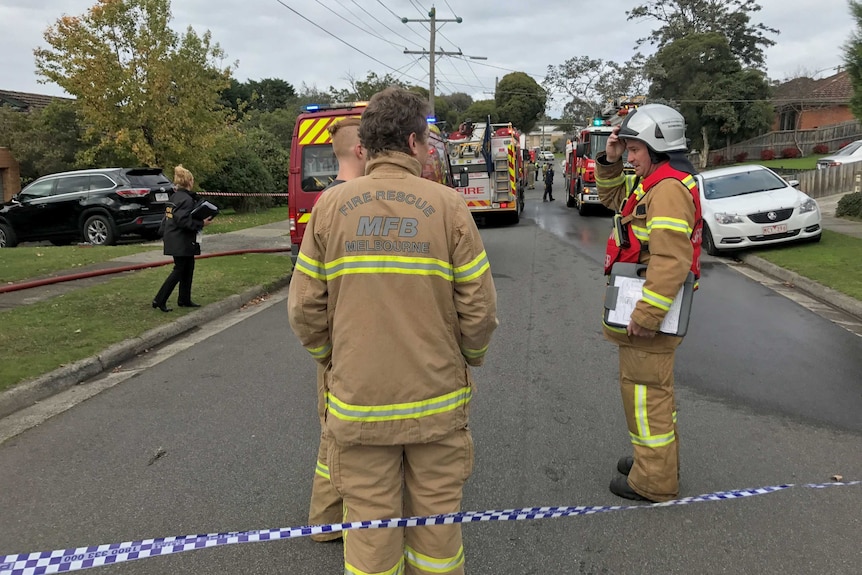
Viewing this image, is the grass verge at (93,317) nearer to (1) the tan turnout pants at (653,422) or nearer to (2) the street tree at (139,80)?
(1) the tan turnout pants at (653,422)

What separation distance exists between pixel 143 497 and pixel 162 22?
55.7ft

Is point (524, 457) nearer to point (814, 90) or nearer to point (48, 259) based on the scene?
point (48, 259)

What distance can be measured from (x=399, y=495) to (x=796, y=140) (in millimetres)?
48682

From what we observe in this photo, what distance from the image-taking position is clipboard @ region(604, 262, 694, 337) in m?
3.31

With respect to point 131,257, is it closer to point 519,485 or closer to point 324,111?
point 324,111

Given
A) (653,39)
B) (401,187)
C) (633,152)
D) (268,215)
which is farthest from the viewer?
(653,39)

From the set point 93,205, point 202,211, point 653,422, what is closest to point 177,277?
point 202,211

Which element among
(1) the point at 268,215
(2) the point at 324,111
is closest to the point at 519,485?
(2) the point at 324,111

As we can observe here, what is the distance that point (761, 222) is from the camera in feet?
37.4

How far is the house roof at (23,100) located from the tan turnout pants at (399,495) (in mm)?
29104

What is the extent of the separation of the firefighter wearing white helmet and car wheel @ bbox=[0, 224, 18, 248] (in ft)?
51.1

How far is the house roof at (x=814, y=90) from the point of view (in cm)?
4541

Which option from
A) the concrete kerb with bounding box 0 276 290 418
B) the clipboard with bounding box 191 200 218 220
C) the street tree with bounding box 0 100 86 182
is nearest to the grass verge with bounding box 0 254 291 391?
the concrete kerb with bounding box 0 276 290 418

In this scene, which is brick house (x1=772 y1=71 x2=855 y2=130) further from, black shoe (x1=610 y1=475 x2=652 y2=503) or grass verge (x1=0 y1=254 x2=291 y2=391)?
black shoe (x1=610 y1=475 x2=652 y2=503)
